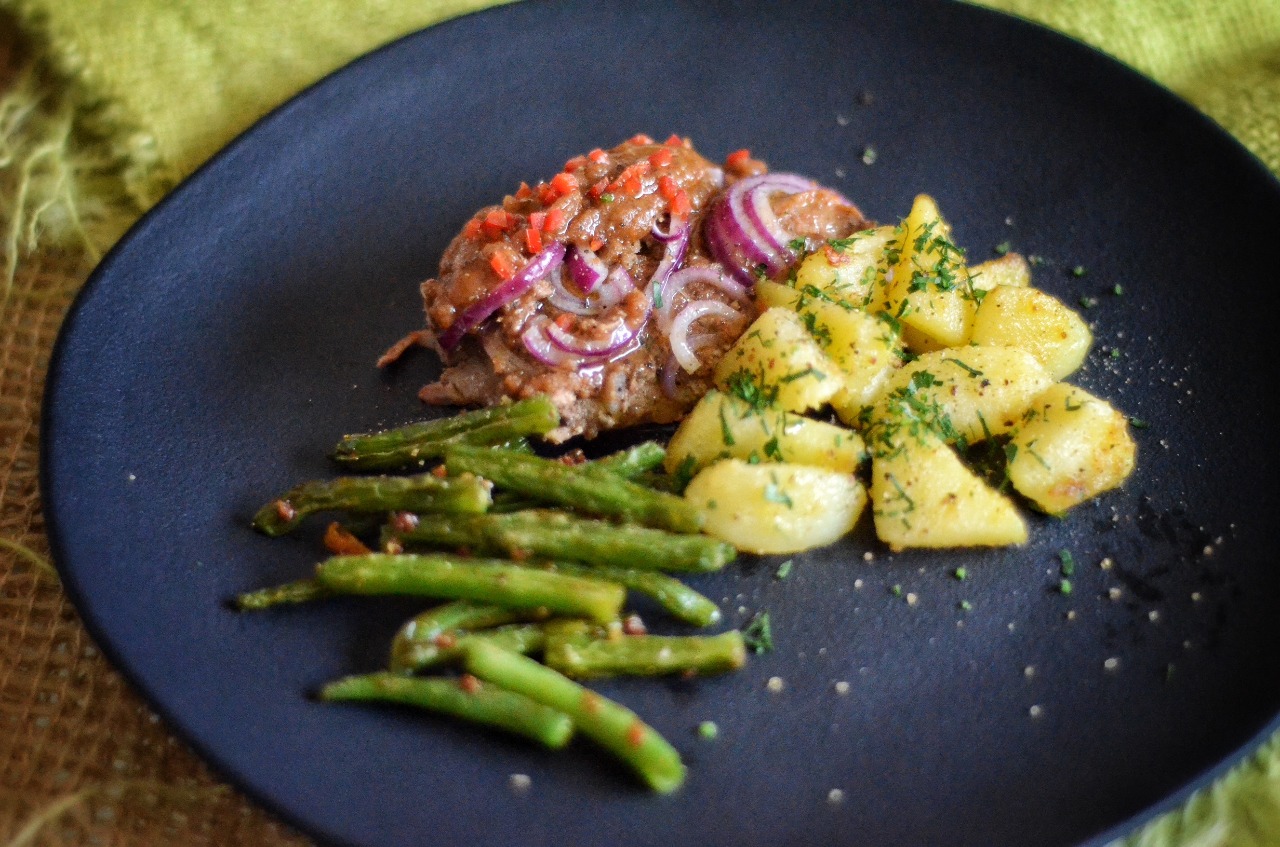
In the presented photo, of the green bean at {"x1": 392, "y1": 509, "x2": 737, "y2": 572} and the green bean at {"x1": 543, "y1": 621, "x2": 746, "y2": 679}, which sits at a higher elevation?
the green bean at {"x1": 392, "y1": 509, "x2": 737, "y2": 572}

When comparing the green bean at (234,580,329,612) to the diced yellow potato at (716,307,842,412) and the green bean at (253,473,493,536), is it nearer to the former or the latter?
the green bean at (253,473,493,536)

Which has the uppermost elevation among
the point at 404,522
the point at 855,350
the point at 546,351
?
the point at 855,350

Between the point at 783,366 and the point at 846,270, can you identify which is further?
the point at 846,270

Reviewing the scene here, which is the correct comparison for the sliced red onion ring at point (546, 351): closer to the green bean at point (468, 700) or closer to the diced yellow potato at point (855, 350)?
the diced yellow potato at point (855, 350)

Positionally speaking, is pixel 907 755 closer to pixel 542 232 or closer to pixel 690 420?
pixel 690 420

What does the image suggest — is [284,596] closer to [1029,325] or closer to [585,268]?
[585,268]

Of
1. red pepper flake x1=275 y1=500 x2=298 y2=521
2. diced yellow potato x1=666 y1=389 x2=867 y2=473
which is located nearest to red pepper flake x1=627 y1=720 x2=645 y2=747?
diced yellow potato x1=666 y1=389 x2=867 y2=473

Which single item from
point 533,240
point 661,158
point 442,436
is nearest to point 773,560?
point 442,436
